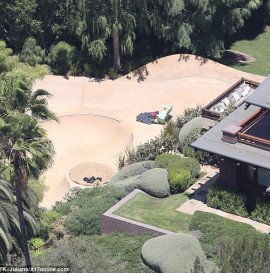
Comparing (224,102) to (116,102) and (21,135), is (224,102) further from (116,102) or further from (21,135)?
(21,135)

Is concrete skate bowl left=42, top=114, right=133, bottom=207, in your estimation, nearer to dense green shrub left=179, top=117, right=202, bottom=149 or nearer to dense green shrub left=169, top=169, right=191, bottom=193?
dense green shrub left=179, top=117, right=202, bottom=149

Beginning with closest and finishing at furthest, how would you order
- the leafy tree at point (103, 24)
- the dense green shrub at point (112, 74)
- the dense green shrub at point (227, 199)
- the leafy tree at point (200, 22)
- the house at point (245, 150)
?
the house at point (245, 150) < the dense green shrub at point (227, 199) < the leafy tree at point (103, 24) < the leafy tree at point (200, 22) < the dense green shrub at point (112, 74)

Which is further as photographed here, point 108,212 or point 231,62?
point 231,62

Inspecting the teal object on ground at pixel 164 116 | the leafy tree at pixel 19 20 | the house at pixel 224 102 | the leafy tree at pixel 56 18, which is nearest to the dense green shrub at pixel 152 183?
the house at pixel 224 102

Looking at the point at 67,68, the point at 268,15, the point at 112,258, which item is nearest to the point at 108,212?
the point at 112,258

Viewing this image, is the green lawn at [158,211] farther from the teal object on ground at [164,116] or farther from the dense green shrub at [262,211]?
the teal object on ground at [164,116]

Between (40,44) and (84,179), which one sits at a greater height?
(40,44)

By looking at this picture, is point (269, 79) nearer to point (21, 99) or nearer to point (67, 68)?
point (21, 99)
